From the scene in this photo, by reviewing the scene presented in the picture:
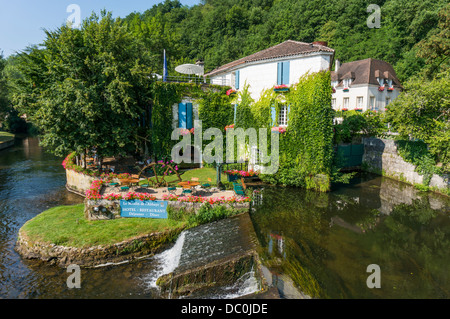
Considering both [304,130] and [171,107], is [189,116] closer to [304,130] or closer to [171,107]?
[171,107]

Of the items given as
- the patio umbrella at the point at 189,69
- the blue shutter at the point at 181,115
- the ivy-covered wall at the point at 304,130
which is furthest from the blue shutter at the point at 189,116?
the ivy-covered wall at the point at 304,130

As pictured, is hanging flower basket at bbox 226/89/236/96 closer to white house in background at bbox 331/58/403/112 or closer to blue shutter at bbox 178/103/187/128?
blue shutter at bbox 178/103/187/128

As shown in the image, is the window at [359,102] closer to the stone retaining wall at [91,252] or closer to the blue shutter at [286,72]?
the blue shutter at [286,72]

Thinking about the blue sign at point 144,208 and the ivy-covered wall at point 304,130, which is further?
the ivy-covered wall at point 304,130

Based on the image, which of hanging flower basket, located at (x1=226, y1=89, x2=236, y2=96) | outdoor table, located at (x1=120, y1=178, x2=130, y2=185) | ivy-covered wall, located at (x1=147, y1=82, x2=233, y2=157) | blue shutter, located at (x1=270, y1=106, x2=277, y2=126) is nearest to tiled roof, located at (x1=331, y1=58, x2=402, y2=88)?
blue shutter, located at (x1=270, y1=106, x2=277, y2=126)

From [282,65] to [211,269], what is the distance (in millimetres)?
16923

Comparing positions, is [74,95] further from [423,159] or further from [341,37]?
[341,37]

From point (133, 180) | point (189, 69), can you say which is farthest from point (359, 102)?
point (133, 180)

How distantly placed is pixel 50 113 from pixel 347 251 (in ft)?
65.3

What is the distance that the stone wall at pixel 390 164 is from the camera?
21141 mm

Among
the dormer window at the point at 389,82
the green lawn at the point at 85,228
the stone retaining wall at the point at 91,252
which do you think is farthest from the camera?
the dormer window at the point at 389,82

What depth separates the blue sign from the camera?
49.9 feet

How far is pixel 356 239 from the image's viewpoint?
1384 centimetres

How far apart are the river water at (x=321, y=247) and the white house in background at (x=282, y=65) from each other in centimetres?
866
